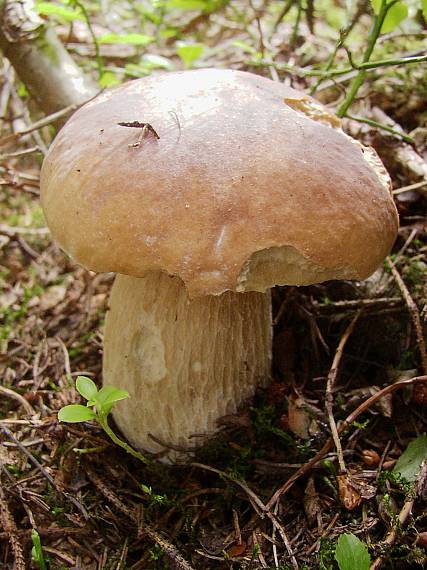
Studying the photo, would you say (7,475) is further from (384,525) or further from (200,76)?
(200,76)

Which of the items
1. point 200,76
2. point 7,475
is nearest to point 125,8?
point 200,76

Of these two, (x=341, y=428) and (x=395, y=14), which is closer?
(x=341, y=428)

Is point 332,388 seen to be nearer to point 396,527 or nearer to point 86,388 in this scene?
point 396,527

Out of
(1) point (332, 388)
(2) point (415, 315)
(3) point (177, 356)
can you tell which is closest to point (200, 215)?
(3) point (177, 356)

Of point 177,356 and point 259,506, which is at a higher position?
point 177,356

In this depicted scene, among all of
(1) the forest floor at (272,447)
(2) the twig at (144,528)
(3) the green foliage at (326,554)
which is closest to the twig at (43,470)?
(1) the forest floor at (272,447)

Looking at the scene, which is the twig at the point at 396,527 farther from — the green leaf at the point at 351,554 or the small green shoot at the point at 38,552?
the small green shoot at the point at 38,552

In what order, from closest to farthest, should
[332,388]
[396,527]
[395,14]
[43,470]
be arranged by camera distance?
1. [396,527]
2. [43,470]
3. [332,388]
4. [395,14]
